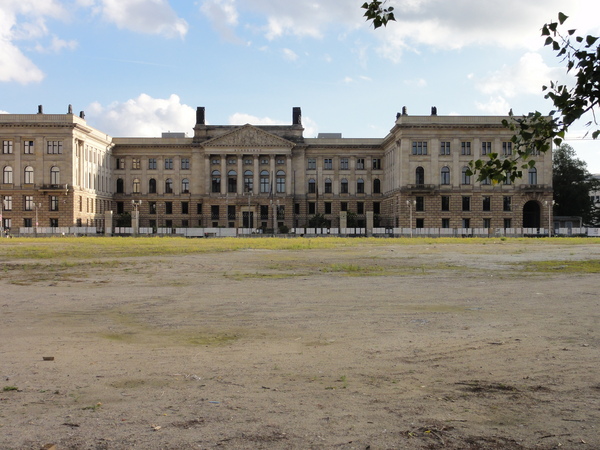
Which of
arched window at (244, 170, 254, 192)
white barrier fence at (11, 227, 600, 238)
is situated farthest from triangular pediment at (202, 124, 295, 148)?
white barrier fence at (11, 227, 600, 238)

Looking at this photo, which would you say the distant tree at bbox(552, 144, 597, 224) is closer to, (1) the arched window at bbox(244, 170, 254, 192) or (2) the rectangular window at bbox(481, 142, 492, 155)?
(2) the rectangular window at bbox(481, 142, 492, 155)

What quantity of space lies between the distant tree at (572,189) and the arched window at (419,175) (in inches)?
1044

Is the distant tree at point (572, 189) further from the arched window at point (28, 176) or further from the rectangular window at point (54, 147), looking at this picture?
the arched window at point (28, 176)

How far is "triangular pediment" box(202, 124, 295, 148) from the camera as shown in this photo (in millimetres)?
107250

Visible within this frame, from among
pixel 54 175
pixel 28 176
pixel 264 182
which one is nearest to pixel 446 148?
pixel 264 182

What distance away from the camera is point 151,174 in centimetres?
11181

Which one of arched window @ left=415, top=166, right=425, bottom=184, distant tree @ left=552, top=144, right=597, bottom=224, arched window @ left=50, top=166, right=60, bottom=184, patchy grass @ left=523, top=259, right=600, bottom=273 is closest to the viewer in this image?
patchy grass @ left=523, top=259, right=600, bottom=273

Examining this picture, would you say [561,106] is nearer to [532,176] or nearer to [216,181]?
[532,176]

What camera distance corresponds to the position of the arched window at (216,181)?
360 feet

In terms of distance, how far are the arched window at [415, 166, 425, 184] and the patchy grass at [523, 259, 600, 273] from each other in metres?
65.1

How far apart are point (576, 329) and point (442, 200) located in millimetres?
84927

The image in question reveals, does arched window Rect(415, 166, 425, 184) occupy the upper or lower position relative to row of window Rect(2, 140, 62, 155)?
lower

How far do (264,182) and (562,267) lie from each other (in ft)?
280

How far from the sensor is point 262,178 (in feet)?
362
